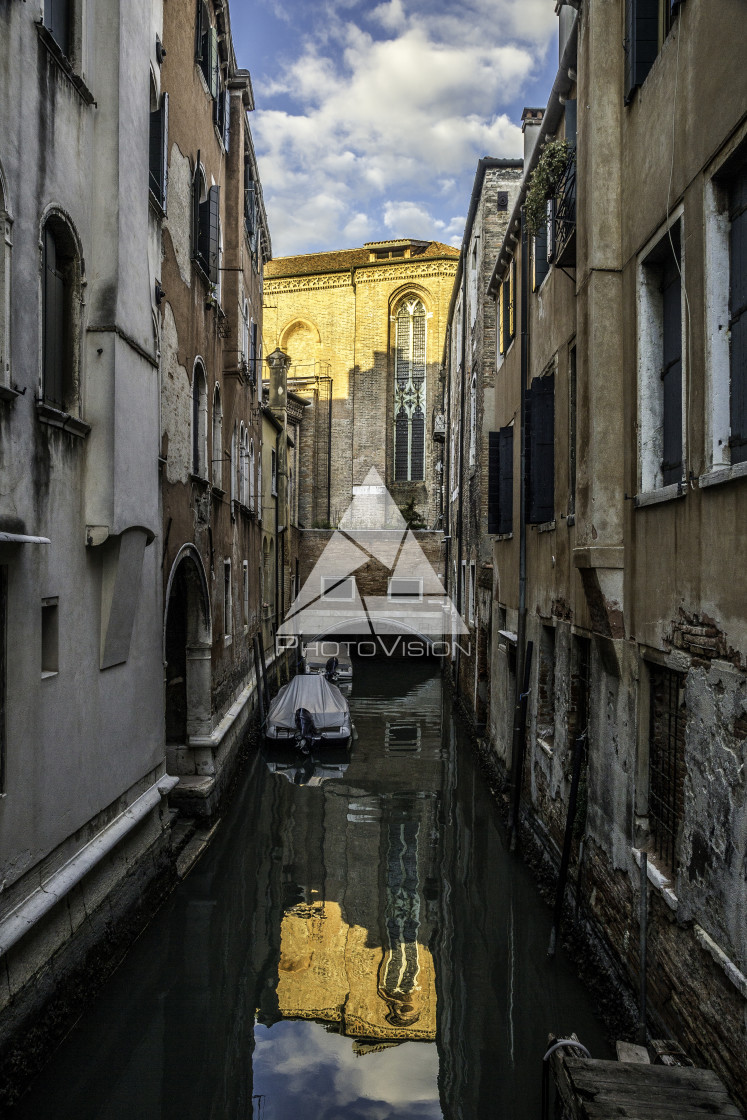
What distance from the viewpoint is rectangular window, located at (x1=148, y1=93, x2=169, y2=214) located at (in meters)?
7.61

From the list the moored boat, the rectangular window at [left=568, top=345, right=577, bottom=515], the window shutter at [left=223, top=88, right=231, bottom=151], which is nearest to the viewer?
the rectangular window at [left=568, top=345, right=577, bottom=515]

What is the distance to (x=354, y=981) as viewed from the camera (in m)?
6.27

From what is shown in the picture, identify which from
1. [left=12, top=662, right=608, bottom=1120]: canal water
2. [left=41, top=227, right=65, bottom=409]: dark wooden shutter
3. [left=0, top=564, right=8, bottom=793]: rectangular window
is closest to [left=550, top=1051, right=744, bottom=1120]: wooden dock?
[left=12, top=662, right=608, bottom=1120]: canal water

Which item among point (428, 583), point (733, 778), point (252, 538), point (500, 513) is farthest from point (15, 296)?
point (428, 583)

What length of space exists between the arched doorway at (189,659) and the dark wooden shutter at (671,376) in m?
6.05

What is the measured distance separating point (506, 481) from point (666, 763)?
5.99 meters

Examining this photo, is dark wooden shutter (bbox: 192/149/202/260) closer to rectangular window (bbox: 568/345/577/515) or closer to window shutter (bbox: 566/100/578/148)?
window shutter (bbox: 566/100/578/148)

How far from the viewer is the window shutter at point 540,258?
849 cm

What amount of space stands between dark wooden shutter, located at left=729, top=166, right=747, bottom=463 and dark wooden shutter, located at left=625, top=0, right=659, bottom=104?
1632mm

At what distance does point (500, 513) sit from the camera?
419 inches

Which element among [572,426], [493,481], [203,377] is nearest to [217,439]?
[203,377]

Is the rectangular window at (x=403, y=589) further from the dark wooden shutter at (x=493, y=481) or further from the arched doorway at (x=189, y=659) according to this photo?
the arched doorway at (x=189, y=659)

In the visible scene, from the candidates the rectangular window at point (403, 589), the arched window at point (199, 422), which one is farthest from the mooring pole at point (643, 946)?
the rectangular window at point (403, 589)

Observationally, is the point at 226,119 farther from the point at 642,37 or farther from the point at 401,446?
the point at 401,446
